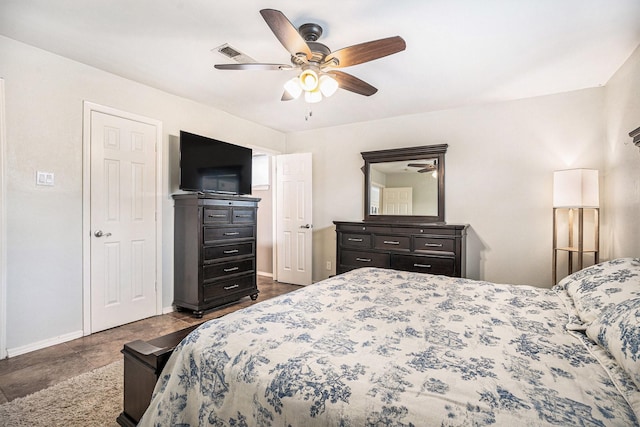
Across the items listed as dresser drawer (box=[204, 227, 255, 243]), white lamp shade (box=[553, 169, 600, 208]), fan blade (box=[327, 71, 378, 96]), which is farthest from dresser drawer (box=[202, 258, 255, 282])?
white lamp shade (box=[553, 169, 600, 208])

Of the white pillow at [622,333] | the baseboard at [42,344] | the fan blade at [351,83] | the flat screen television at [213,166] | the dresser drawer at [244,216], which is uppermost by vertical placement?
the fan blade at [351,83]

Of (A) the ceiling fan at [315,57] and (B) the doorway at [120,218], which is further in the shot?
(B) the doorway at [120,218]

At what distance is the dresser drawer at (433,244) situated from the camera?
3467 millimetres

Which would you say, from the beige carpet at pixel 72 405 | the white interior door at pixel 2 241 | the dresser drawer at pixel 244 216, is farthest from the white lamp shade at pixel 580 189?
the white interior door at pixel 2 241

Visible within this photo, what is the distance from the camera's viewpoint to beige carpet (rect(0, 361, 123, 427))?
1671mm

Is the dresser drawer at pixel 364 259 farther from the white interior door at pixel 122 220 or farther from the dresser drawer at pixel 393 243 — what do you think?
the white interior door at pixel 122 220

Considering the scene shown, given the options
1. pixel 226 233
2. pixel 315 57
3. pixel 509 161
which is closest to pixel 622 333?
pixel 315 57

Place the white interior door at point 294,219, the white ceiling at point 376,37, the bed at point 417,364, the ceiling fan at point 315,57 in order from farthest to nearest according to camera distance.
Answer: the white interior door at point 294,219
the white ceiling at point 376,37
the ceiling fan at point 315,57
the bed at point 417,364

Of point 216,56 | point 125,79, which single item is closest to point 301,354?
point 216,56

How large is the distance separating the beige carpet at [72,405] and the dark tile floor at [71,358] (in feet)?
0.44

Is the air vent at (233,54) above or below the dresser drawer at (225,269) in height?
above

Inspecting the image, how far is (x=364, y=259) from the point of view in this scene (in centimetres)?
395

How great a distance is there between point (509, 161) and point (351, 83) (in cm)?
230

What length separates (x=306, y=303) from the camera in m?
1.72
